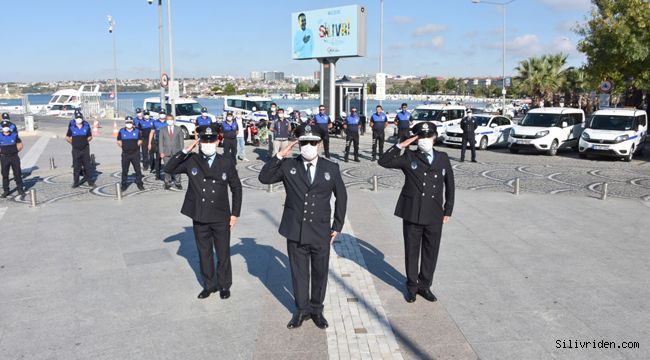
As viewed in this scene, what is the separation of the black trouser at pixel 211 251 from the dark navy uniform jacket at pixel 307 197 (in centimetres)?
101

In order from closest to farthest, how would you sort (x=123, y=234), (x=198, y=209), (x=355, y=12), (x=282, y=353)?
(x=282, y=353), (x=198, y=209), (x=123, y=234), (x=355, y=12)

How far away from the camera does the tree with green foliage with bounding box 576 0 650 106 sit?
837 inches

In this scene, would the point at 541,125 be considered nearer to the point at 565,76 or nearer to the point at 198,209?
the point at 198,209

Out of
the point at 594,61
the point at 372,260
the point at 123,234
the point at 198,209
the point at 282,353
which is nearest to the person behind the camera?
the point at 282,353

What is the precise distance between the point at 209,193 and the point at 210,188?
0.18 feet

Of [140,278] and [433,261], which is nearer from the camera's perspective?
[433,261]

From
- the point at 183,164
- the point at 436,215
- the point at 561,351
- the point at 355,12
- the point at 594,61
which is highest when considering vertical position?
the point at 355,12

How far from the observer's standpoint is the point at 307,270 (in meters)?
5.25

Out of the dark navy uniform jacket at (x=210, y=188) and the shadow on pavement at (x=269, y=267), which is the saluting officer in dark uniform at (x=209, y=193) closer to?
the dark navy uniform jacket at (x=210, y=188)

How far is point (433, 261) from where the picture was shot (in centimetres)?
593

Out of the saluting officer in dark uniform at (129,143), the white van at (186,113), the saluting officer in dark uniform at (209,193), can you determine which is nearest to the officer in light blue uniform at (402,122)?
the saluting officer in dark uniform at (129,143)

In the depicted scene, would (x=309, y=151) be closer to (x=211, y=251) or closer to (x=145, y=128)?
(x=211, y=251)

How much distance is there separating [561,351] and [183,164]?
4.05m

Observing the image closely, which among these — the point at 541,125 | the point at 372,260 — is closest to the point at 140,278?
the point at 372,260
